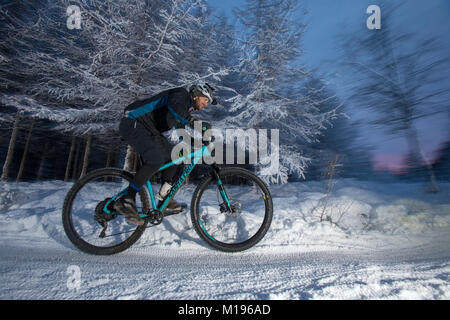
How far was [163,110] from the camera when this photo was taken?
2430 mm

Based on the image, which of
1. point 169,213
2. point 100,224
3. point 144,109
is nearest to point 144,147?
point 144,109

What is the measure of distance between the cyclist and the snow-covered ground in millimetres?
690

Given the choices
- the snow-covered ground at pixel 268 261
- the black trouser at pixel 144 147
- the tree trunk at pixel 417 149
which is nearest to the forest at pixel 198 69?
the tree trunk at pixel 417 149

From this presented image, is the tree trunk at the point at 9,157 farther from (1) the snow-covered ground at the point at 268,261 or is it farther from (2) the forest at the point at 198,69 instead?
(1) the snow-covered ground at the point at 268,261

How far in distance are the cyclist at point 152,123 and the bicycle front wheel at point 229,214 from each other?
2.18 feet

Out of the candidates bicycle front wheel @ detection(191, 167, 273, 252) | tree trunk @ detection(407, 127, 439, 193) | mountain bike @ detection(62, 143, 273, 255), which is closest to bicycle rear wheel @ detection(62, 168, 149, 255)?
mountain bike @ detection(62, 143, 273, 255)

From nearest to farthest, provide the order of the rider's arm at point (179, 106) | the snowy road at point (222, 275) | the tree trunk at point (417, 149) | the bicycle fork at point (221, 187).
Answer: the snowy road at point (222, 275), the rider's arm at point (179, 106), the bicycle fork at point (221, 187), the tree trunk at point (417, 149)

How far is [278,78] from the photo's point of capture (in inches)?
317

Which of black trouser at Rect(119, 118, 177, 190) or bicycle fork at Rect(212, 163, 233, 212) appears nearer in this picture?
black trouser at Rect(119, 118, 177, 190)

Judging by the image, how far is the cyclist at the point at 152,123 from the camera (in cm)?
224

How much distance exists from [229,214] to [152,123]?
1536mm

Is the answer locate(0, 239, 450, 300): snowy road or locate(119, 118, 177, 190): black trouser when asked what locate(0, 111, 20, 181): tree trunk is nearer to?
locate(0, 239, 450, 300): snowy road

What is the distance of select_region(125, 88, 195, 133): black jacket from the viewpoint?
2.24 m
